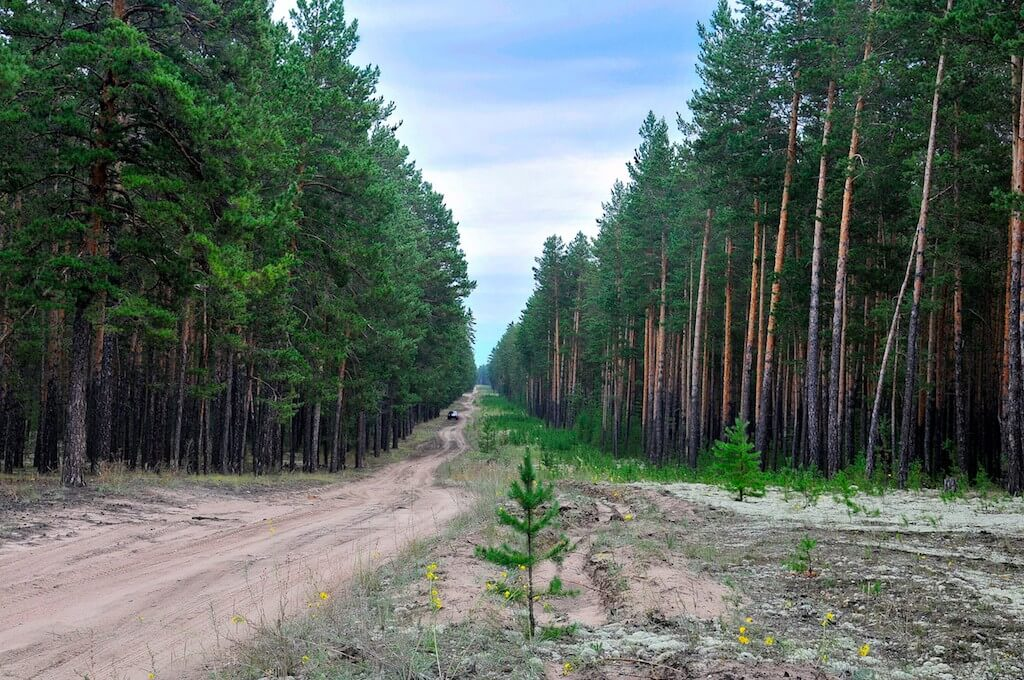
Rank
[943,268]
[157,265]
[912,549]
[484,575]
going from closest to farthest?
[484,575] < [912,549] < [157,265] < [943,268]

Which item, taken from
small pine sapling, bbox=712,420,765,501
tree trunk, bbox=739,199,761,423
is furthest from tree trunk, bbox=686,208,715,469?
small pine sapling, bbox=712,420,765,501

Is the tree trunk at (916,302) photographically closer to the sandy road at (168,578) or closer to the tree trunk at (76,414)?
the sandy road at (168,578)

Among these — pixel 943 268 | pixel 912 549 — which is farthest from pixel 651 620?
pixel 943 268

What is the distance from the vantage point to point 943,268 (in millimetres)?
23266

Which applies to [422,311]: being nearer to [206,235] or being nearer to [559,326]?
[206,235]

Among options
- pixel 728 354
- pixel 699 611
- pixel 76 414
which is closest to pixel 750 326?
pixel 728 354

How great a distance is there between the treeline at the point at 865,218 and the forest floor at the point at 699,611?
7.97 meters

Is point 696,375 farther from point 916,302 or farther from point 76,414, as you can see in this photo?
point 76,414

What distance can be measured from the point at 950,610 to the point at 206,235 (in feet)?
49.1

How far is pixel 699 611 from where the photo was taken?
21.4ft

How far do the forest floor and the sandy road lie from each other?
0.86 meters

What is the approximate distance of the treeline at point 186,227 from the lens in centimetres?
1423

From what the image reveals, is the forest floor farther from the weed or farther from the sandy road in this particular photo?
the sandy road

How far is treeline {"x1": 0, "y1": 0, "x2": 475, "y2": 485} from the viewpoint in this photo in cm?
1423
